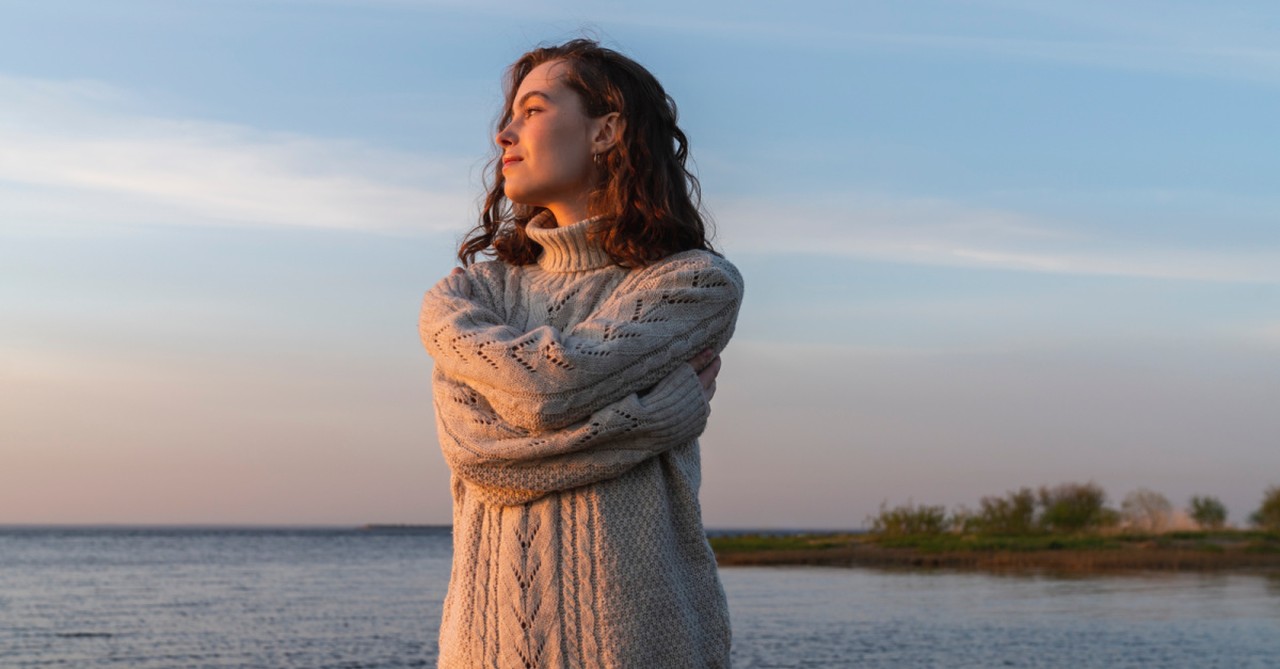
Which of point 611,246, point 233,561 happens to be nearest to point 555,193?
point 611,246

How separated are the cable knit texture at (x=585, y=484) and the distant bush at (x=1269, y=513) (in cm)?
4086

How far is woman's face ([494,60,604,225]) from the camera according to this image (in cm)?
269

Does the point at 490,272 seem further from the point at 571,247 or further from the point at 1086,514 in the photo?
the point at 1086,514

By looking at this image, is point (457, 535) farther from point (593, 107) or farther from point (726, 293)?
point (593, 107)

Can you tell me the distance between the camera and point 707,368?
2.63 meters

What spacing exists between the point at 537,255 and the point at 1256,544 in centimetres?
3701

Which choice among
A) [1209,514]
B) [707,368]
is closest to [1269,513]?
[1209,514]

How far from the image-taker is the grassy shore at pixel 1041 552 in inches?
1335

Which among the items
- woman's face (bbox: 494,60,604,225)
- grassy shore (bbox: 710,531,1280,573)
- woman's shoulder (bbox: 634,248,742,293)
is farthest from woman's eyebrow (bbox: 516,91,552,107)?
grassy shore (bbox: 710,531,1280,573)

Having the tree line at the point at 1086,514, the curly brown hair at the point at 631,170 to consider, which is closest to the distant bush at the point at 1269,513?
the tree line at the point at 1086,514

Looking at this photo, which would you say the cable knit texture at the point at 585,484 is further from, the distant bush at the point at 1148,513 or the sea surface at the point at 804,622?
the distant bush at the point at 1148,513

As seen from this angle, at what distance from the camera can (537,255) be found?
2.89m

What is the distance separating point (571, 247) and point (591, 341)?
1.21 feet

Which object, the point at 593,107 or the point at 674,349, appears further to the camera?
the point at 593,107
